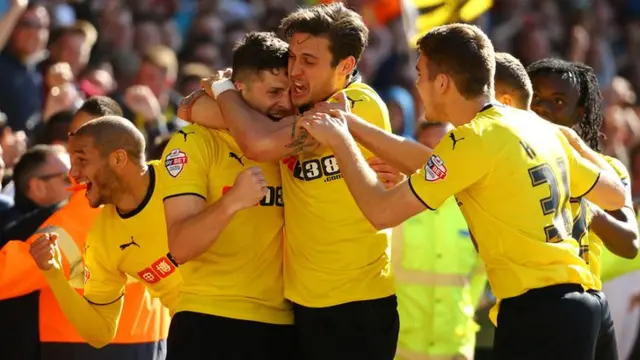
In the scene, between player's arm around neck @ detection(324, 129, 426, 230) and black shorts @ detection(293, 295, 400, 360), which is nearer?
player's arm around neck @ detection(324, 129, 426, 230)

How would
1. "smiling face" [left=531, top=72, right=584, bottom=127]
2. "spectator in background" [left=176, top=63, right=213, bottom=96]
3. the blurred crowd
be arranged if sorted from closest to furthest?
1. "smiling face" [left=531, top=72, right=584, bottom=127]
2. the blurred crowd
3. "spectator in background" [left=176, top=63, right=213, bottom=96]

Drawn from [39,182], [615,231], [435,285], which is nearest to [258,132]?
[615,231]

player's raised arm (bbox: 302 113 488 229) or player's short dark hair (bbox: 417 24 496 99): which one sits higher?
player's short dark hair (bbox: 417 24 496 99)

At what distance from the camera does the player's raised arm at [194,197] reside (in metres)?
5.55

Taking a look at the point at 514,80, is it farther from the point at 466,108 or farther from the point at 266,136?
the point at 266,136

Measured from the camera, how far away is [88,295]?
6602mm

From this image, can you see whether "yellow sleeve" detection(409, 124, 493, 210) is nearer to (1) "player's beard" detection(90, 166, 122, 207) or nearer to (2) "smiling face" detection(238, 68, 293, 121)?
(2) "smiling face" detection(238, 68, 293, 121)

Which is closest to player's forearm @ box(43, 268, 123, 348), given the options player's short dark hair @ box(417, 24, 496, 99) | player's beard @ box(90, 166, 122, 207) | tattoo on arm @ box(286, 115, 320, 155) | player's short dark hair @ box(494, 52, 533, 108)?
player's beard @ box(90, 166, 122, 207)

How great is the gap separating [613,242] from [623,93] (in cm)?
727

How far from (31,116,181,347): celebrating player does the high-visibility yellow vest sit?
1998 mm

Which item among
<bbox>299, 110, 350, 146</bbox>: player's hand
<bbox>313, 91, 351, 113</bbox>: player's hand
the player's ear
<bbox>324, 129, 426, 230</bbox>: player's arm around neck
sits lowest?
<bbox>324, 129, 426, 230</bbox>: player's arm around neck

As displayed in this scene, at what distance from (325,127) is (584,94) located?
7.40 ft

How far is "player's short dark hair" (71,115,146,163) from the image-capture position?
6516 millimetres

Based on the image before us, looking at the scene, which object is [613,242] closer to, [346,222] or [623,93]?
[346,222]
